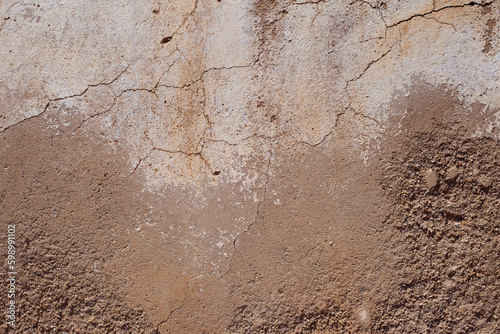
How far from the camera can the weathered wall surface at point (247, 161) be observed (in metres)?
3.03

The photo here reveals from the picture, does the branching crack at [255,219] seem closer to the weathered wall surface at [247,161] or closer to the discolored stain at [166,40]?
the weathered wall surface at [247,161]

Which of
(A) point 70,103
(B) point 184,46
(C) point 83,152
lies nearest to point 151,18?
(B) point 184,46

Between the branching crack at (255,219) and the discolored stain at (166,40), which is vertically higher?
the discolored stain at (166,40)

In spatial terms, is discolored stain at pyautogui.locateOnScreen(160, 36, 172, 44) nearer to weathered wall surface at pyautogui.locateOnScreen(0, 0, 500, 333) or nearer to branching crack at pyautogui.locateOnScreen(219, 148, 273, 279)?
weathered wall surface at pyautogui.locateOnScreen(0, 0, 500, 333)

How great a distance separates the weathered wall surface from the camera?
303 centimetres

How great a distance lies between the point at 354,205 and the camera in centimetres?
307

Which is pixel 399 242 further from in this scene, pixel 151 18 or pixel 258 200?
pixel 151 18

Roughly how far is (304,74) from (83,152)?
89.3 inches

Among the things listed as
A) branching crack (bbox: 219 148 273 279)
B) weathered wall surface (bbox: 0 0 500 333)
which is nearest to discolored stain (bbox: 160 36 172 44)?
weathered wall surface (bbox: 0 0 500 333)

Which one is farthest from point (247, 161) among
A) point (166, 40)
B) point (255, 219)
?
point (166, 40)

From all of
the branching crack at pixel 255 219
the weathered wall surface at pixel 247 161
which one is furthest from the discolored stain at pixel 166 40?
the branching crack at pixel 255 219

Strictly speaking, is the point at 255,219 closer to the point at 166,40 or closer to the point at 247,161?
the point at 247,161

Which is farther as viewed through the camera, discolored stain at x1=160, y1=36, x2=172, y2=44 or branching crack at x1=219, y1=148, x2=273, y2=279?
discolored stain at x1=160, y1=36, x2=172, y2=44

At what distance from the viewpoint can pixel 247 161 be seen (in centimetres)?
317
